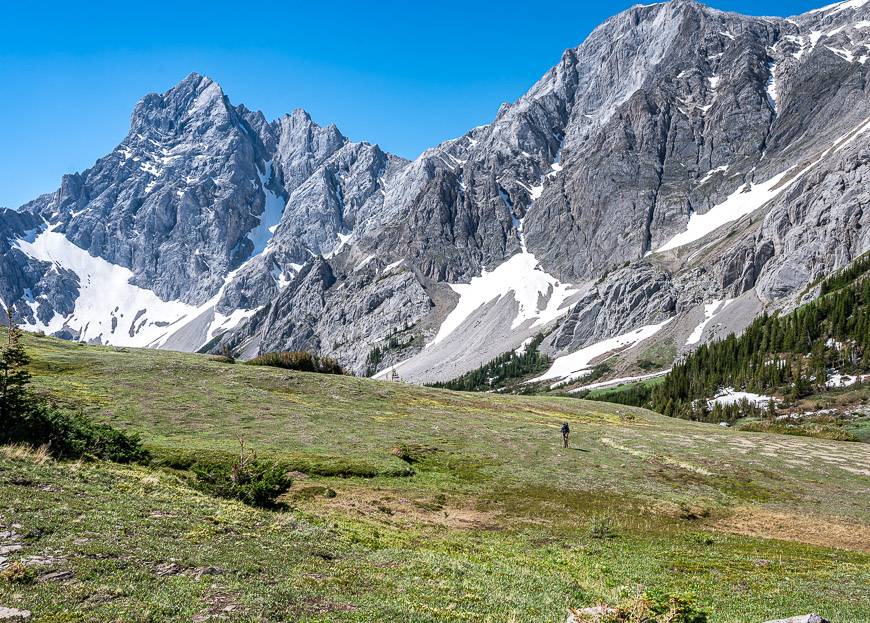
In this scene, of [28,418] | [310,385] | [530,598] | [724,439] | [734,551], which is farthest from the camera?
[310,385]

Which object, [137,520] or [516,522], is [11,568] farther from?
[516,522]

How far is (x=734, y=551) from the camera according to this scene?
27406 millimetres

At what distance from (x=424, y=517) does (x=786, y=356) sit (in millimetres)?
175091

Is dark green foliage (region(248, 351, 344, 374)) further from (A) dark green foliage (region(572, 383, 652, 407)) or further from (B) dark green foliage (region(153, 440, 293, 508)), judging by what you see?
(A) dark green foliage (region(572, 383, 652, 407))

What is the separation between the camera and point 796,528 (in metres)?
33.8

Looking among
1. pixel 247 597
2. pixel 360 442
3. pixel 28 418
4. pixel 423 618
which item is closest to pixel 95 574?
pixel 247 597

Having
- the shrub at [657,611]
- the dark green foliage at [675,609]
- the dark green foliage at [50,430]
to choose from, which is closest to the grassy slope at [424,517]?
the dark green foliage at [50,430]

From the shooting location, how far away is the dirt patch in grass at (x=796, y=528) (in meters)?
31.5

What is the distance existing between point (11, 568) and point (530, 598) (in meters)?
14.0

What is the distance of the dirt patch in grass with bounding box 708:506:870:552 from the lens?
31.5m

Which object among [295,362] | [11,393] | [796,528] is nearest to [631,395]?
[295,362]

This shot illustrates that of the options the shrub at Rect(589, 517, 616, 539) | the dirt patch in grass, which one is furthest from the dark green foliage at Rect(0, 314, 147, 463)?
the dirt patch in grass

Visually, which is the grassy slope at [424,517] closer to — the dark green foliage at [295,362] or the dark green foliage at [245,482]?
the dark green foliage at [245,482]

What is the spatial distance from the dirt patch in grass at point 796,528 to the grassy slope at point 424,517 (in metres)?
0.20
